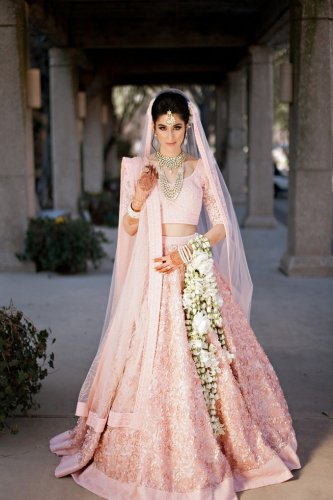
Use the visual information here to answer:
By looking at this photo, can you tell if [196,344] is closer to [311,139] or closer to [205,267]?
[205,267]

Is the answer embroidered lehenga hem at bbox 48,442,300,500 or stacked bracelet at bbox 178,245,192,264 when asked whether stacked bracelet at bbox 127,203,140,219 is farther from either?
embroidered lehenga hem at bbox 48,442,300,500

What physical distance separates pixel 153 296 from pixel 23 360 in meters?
0.99

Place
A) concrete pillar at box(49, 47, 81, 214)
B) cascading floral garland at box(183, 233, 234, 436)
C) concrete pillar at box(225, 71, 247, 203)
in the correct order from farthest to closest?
concrete pillar at box(225, 71, 247, 203)
concrete pillar at box(49, 47, 81, 214)
cascading floral garland at box(183, 233, 234, 436)

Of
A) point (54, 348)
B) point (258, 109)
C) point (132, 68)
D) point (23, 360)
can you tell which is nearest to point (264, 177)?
point (258, 109)

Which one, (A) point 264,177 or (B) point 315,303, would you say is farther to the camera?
(A) point 264,177

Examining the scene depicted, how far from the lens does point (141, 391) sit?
11.9 ft

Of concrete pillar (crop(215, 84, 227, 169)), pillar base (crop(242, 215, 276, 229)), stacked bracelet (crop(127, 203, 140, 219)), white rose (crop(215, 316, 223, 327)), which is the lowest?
pillar base (crop(242, 215, 276, 229))

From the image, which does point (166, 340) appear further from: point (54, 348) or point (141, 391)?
point (54, 348)

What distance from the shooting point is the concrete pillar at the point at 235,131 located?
1883 centimetres

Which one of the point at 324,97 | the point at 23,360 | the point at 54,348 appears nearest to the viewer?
the point at 23,360

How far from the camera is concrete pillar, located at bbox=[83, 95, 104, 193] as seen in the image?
18.0m

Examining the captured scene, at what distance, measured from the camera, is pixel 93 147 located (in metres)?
18.2

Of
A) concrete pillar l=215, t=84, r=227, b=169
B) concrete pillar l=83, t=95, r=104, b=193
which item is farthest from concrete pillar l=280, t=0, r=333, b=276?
concrete pillar l=215, t=84, r=227, b=169

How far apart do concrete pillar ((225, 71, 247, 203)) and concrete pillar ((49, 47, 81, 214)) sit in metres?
5.67
